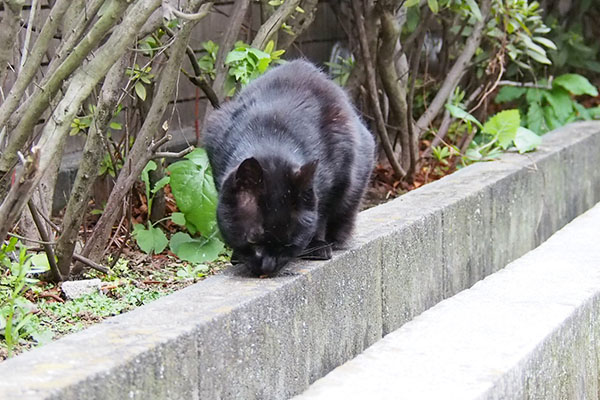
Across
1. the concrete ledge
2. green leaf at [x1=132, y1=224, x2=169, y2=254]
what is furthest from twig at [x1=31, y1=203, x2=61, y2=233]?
the concrete ledge

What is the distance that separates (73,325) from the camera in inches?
135

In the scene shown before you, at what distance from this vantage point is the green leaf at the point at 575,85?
7598 millimetres

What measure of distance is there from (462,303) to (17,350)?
176cm

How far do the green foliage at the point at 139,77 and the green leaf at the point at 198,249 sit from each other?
71 cm

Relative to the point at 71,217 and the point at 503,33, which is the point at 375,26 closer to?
the point at 503,33

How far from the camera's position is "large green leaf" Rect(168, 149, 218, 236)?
426cm

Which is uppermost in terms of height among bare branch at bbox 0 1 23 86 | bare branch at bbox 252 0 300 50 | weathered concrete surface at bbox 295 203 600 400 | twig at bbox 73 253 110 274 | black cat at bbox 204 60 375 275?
bare branch at bbox 0 1 23 86

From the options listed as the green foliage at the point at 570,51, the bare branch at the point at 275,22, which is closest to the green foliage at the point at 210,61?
the bare branch at the point at 275,22

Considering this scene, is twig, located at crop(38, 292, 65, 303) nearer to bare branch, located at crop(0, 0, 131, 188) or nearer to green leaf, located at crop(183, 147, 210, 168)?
bare branch, located at crop(0, 0, 131, 188)

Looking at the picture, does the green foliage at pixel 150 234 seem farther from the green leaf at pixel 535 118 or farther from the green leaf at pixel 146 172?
the green leaf at pixel 535 118

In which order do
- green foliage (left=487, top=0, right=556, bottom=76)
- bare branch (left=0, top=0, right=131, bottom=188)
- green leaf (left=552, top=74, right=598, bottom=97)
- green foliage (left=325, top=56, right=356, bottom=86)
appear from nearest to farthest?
bare branch (left=0, top=0, right=131, bottom=188) < green foliage (left=487, top=0, right=556, bottom=76) < green foliage (left=325, top=56, right=356, bottom=86) < green leaf (left=552, top=74, right=598, bottom=97)

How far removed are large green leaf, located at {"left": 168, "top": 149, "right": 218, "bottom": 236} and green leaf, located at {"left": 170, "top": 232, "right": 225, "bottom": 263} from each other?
5cm

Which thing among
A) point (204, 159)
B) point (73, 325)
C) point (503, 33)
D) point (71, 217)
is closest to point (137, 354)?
point (73, 325)

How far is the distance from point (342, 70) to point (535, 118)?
2.04 m
